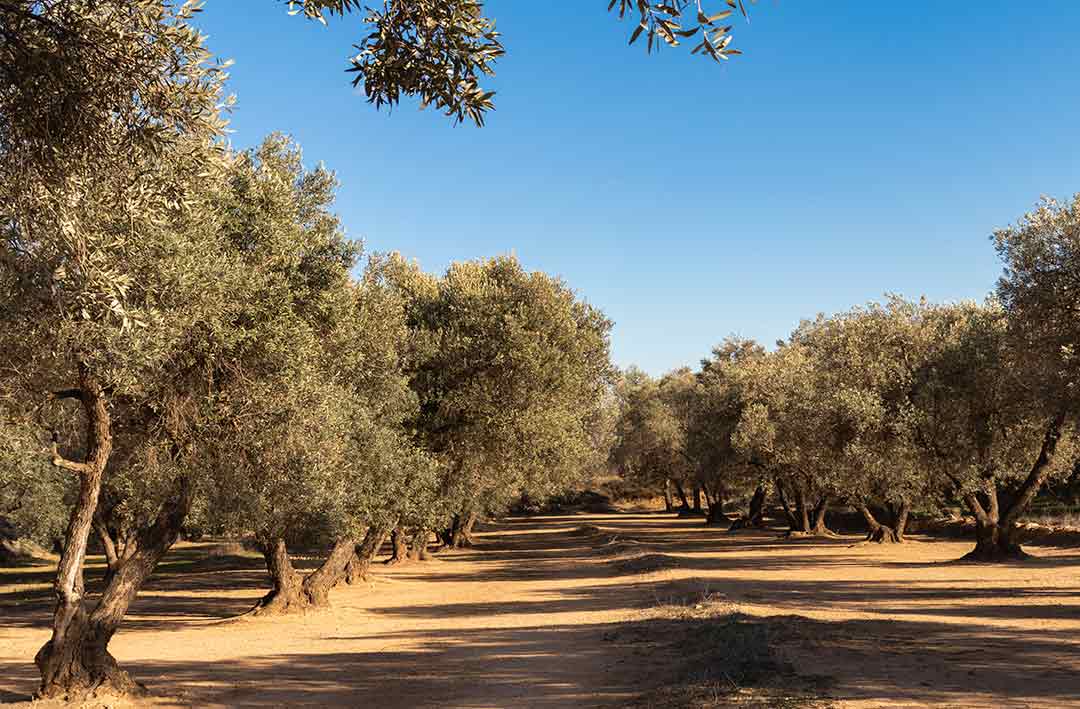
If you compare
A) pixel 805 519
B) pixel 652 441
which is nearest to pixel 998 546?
pixel 805 519

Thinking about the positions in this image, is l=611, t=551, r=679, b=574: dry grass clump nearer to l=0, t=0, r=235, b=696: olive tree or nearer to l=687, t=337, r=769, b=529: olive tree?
l=687, t=337, r=769, b=529: olive tree

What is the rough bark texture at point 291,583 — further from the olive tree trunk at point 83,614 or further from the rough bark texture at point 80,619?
the rough bark texture at point 80,619

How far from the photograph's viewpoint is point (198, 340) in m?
14.5

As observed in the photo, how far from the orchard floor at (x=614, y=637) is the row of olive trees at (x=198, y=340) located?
3250 millimetres

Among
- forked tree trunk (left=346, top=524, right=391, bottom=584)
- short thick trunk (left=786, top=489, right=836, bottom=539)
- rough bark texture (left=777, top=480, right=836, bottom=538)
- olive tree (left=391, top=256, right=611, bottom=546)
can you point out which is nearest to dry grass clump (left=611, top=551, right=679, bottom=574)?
olive tree (left=391, top=256, right=611, bottom=546)

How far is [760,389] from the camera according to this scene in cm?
6066

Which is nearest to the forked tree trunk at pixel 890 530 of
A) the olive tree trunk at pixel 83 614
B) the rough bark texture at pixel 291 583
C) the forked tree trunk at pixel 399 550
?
the forked tree trunk at pixel 399 550

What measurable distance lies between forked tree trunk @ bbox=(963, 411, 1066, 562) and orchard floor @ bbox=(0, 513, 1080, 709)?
2.00m

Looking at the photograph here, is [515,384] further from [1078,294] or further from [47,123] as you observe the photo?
[47,123]

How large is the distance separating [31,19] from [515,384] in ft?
81.7

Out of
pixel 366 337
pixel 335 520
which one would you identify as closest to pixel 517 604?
pixel 335 520

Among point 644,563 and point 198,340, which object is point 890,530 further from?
point 198,340

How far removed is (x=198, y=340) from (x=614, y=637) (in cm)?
1156

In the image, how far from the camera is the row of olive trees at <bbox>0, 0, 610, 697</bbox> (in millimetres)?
8656
